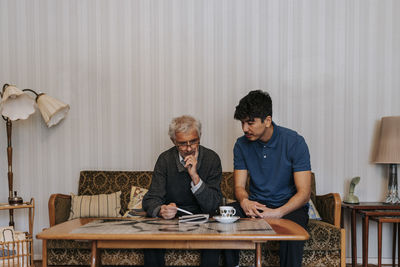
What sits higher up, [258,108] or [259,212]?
[258,108]

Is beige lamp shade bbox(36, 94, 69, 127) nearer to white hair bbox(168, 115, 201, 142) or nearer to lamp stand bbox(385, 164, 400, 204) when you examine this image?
white hair bbox(168, 115, 201, 142)

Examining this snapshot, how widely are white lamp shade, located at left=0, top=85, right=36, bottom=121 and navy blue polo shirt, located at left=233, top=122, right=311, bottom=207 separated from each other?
1.96m

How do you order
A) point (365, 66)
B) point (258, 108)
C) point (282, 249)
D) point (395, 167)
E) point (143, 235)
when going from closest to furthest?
point (143, 235)
point (282, 249)
point (258, 108)
point (395, 167)
point (365, 66)

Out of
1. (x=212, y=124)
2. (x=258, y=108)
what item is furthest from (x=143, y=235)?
(x=212, y=124)

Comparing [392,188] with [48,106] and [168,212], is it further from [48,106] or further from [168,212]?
[48,106]

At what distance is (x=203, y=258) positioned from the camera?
7.53ft

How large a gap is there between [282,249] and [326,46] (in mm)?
2085

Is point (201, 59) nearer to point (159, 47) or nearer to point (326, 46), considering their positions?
point (159, 47)

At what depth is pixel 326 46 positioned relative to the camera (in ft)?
11.4

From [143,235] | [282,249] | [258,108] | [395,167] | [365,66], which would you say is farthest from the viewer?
[365,66]

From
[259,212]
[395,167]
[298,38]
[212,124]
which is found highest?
[298,38]

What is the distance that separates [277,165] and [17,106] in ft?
7.36

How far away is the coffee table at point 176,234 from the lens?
63.5 inches

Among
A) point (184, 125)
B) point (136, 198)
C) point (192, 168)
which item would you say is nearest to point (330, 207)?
point (192, 168)
